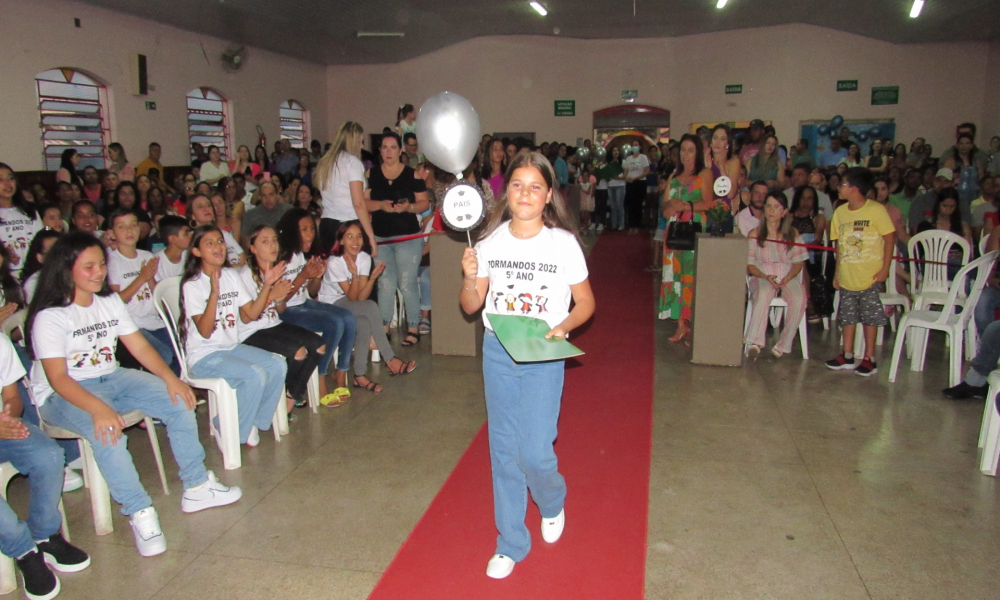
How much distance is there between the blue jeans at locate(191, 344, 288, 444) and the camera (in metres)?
3.41

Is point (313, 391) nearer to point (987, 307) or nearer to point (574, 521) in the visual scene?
point (574, 521)

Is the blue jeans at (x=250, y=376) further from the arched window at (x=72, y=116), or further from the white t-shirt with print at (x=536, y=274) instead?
the arched window at (x=72, y=116)

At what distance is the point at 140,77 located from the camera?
407 inches

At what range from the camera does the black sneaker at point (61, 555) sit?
2537 millimetres

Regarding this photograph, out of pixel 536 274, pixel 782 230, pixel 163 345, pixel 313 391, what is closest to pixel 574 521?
pixel 536 274

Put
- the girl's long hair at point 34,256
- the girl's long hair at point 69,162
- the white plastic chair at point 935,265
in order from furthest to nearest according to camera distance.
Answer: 1. the girl's long hair at point 69,162
2. the white plastic chair at point 935,265
3. the girl's long hair at point 34,256

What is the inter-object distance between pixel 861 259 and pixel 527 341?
340 cm

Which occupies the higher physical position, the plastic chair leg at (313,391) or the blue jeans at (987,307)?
the blue jeans at (987,307)

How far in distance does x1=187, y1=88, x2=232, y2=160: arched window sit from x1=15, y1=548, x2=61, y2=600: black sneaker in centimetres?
1059

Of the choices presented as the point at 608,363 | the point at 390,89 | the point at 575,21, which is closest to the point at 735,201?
the point at 608,363

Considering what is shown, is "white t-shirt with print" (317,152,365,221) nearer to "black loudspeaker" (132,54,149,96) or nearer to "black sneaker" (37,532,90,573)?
"black sneaker" (37,532,90,573)

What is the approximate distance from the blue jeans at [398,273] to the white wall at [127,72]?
6.18 meters

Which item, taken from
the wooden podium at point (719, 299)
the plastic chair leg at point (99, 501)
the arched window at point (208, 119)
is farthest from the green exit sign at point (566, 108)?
the plastic chair leg at point (99, 501)

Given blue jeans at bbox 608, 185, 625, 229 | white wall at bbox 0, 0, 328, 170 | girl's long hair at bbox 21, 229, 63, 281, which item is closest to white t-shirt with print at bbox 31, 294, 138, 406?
girl's long hair at bbox 21, 229, 63, 281
